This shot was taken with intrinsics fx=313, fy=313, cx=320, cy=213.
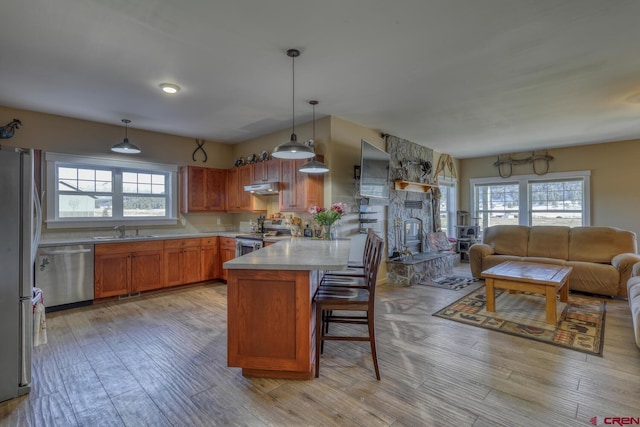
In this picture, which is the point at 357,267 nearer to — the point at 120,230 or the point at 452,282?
the point at 452,282

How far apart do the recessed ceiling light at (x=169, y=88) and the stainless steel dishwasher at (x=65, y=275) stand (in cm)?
242

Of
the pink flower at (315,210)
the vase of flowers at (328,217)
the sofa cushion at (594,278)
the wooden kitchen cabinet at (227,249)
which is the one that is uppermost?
the pink flower at (315,210)

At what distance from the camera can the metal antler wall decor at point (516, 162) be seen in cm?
705

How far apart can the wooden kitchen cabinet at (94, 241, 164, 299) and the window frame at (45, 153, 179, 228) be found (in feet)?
2.36

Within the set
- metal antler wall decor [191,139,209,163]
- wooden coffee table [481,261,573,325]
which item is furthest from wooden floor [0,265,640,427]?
metal antler wall decor [191,139,209,163]

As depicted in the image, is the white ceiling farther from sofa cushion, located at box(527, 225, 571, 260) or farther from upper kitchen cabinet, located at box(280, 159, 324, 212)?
sofa cushion, located at box(527, 225, 571, 260)

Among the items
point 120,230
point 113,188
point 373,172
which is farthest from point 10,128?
point 373,172

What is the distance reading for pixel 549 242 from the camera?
5242 mm

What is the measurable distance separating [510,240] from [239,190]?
5.01 metres

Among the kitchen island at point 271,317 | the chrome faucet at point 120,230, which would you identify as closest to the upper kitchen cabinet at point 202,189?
the chrome faucet at point 120,230

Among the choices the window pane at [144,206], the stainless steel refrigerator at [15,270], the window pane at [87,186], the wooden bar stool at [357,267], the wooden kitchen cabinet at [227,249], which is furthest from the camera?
the wooden kitchen cabinet at [227,249]

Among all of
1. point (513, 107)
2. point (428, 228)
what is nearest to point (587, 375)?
point (513, 107)

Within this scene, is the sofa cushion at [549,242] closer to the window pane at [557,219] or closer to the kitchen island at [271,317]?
the window pane at [557,219]

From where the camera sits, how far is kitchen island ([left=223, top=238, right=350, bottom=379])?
2.29 meters
